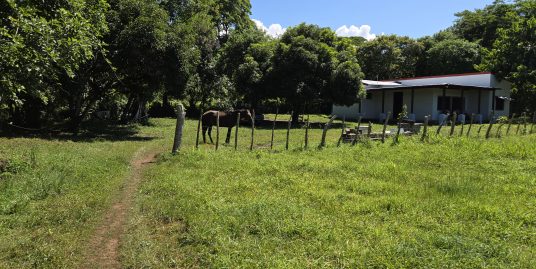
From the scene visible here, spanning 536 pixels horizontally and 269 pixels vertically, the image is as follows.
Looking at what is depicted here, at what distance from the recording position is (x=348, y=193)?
8.09m

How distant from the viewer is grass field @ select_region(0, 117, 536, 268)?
514 cm

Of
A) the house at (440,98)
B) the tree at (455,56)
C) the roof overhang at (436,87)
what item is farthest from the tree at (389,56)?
the roof overhang at (436,87)

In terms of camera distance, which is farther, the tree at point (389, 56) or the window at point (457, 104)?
the tree at point (389, 56)

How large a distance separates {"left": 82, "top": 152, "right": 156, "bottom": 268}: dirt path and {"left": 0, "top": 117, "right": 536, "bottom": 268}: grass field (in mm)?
132

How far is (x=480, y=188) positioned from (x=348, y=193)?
2610 millimetres

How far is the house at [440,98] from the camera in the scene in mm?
30703

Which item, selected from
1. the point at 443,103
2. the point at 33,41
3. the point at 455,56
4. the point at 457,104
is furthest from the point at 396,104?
the point at 33,41

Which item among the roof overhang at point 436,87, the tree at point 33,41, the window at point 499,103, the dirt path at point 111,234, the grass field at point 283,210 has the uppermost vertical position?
the roof overhang at point 436,87

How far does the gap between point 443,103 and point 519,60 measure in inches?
302

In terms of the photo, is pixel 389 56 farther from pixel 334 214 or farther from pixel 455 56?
pixel 334 214

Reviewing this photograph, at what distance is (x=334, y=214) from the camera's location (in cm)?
675

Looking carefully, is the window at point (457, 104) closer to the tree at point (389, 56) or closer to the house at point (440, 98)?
the house at point (440, 98)

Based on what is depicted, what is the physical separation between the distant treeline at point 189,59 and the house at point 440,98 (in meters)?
1.58

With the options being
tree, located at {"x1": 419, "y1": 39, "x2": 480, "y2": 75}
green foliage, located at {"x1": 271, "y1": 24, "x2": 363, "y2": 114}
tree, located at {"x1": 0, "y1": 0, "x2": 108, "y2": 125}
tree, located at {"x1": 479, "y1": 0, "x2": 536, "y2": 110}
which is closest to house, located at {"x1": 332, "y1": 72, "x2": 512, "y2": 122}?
tree, located at {"x1": 479, "y1": 0, "x2": 536, "y2": 110}
